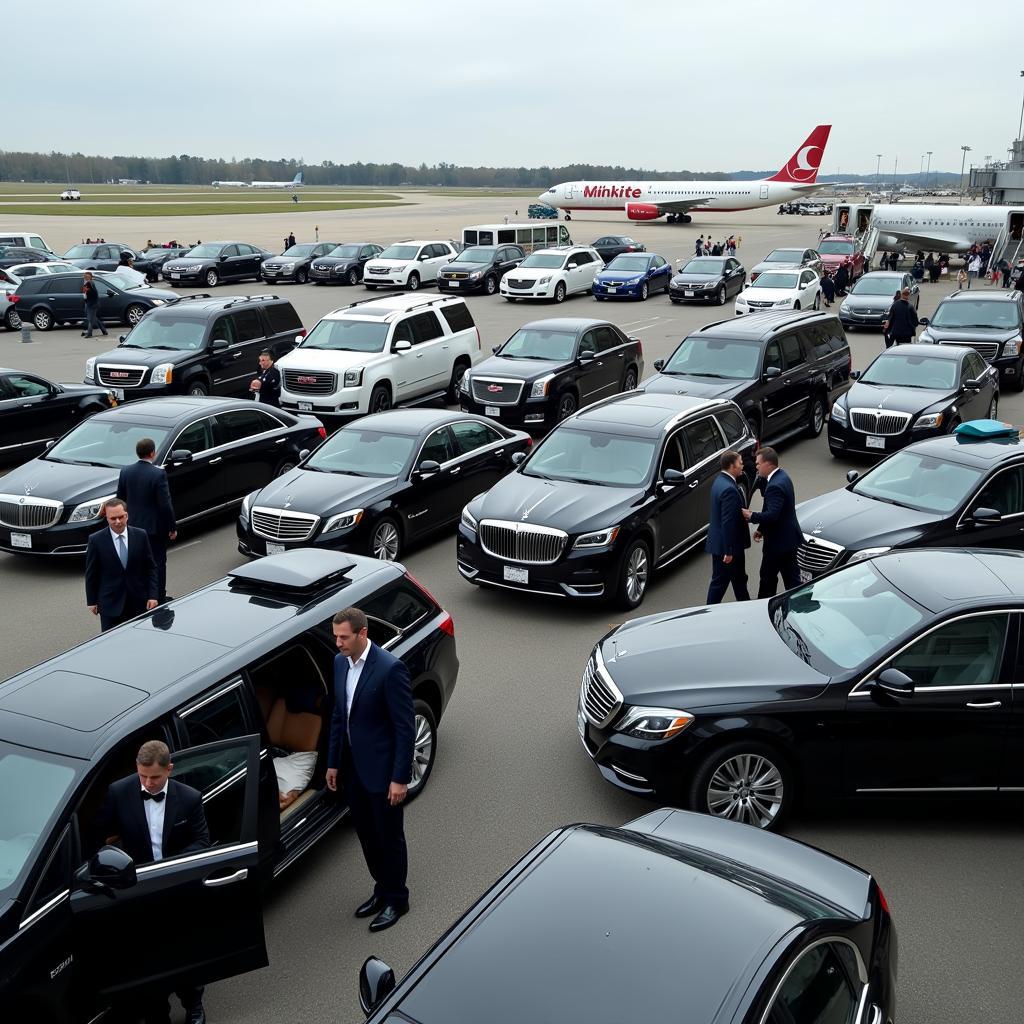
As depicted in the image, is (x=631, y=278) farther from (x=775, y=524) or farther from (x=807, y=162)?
(x=807, y=162)

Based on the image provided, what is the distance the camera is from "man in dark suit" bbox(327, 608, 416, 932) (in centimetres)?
537

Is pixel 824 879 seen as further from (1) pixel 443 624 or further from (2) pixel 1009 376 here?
(2) pixel 1009 376

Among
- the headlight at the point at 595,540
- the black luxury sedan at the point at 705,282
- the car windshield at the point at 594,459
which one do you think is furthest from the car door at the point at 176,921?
the black luxury sedan at the point at 705,282

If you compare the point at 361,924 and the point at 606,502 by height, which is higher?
the point at 606,502

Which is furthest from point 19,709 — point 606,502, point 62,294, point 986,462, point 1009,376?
point 62,294

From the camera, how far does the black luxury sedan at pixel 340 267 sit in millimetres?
39188

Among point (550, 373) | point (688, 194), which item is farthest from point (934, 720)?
point (688, 194)

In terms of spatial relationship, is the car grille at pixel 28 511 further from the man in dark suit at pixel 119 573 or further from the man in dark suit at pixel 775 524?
the man in dark suit at pixel 775 524

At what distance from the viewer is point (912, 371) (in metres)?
16.2

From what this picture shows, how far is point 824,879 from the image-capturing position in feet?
14.5

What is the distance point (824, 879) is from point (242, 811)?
258 centimetres

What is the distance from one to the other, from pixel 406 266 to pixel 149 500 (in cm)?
2842

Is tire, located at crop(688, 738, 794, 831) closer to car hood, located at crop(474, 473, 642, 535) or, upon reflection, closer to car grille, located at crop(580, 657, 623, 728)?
car grille, located at crop(580, 657, 623, 728)

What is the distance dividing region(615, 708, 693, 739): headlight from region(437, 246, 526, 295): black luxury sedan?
31.5m
